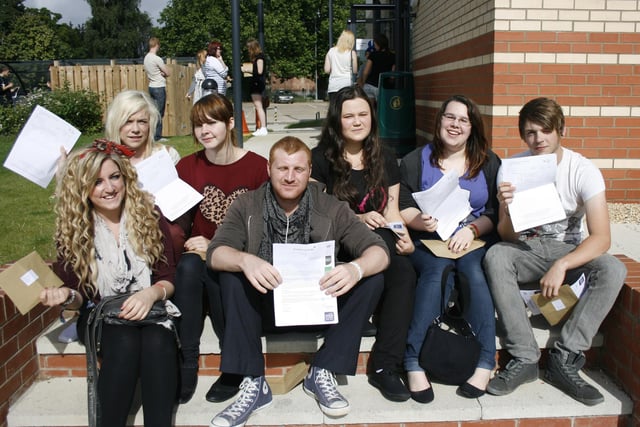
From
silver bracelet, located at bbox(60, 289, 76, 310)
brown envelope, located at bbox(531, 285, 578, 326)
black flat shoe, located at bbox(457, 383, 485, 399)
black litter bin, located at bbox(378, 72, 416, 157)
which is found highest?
black litter bin, located at bbox(378, 72, 416, 157)

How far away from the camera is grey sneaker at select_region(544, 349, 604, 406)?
307 centimetres

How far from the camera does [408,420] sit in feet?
10.0

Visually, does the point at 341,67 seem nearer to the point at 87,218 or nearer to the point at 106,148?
the point at 106,148

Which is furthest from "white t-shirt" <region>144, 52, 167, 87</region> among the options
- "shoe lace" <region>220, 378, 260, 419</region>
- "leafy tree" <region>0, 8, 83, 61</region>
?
"leafy tree" <region>0, 8, 83, 61</region>

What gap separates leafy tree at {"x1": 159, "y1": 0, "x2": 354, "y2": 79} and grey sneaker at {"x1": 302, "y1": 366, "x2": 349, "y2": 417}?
51462 mm

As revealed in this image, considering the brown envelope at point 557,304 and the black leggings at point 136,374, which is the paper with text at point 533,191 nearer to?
the brown envelope at point 557,304

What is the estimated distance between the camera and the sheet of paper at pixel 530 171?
325 centimetres

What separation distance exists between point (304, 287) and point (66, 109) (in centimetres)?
1319

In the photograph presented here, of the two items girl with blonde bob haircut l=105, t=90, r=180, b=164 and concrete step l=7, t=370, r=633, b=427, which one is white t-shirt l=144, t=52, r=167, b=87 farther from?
concrete step l=7, t=370, r=633, b=427

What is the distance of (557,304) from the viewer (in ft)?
10.7

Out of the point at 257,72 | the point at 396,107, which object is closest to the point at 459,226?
the point at 396,107

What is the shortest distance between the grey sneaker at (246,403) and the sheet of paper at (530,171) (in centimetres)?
172

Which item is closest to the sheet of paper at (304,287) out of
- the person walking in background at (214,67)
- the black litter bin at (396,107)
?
the black litter bin at (396,107)

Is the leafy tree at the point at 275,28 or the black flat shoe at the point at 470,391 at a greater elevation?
the leafy tree at the point at 275,28
